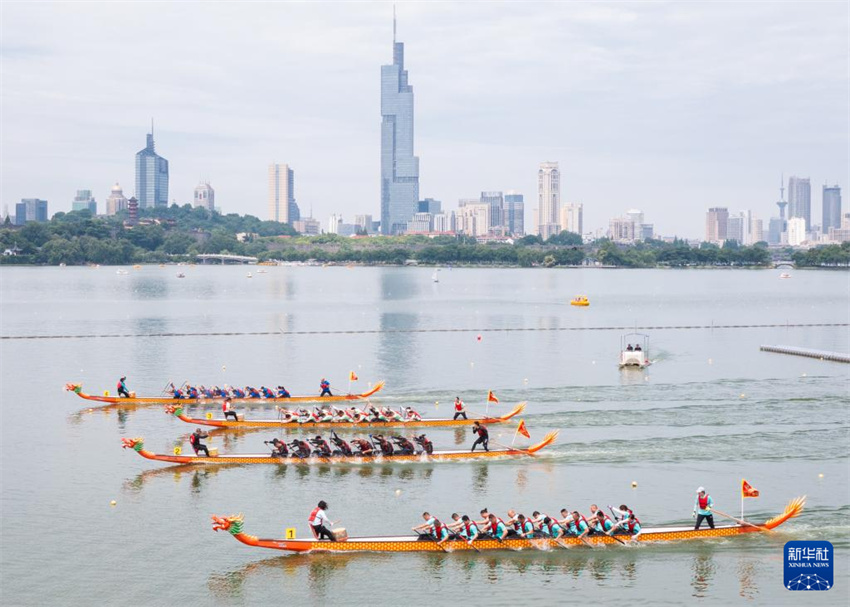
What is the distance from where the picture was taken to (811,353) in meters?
71.2

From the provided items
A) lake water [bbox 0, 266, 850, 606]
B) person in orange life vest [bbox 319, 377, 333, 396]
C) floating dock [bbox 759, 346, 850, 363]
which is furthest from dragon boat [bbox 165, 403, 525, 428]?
floating dock [bbox 759, 346, 850, 363]

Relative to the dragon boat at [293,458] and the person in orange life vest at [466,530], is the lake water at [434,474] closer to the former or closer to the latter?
the dragon boat at [293,458]

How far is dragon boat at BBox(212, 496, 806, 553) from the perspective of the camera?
2816cm

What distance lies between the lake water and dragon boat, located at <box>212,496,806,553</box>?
0.26 m

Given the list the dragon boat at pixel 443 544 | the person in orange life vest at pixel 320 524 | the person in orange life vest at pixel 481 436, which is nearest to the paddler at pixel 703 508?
the dragon boat at pixel 443 544

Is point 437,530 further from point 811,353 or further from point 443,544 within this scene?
point 811,353

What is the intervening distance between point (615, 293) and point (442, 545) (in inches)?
5530

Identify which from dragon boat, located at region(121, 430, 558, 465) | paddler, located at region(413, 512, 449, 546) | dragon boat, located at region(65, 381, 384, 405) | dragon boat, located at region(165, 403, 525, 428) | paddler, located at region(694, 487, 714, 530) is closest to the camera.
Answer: paddler, located at region(413, 512, 449, 546)

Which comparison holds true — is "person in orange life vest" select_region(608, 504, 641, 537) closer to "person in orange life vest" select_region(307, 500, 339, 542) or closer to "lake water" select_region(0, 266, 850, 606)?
"lake water" select_region(0, 266, 850, 606)

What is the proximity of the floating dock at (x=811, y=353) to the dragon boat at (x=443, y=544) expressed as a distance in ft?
141

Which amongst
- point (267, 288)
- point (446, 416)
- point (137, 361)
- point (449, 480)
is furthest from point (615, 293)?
point (449, 480)

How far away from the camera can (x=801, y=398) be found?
171ft

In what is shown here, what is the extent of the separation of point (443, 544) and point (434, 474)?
8.49 meters

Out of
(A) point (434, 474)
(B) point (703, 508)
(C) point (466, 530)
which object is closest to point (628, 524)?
(B) point (703, 508)
